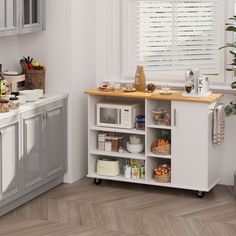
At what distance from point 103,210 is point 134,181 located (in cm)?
57

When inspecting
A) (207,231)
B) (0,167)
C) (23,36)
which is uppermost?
(23,36)

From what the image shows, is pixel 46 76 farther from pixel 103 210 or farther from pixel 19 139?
pixel 103 210

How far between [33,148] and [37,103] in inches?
14.3

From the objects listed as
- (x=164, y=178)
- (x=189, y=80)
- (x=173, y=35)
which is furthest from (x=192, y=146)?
(x=173, y=35)

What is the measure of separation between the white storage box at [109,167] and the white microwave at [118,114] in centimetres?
32

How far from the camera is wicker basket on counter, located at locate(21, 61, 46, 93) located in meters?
5.87

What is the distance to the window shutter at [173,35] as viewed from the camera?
6.00m

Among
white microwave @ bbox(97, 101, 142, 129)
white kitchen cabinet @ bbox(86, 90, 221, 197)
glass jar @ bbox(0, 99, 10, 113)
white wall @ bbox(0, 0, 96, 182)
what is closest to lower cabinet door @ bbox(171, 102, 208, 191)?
white kitchen cabinet @ bbox(86, 90, 221, 197)

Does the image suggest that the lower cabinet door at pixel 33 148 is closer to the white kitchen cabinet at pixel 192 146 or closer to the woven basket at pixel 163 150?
the woven basket at pixel 163 150

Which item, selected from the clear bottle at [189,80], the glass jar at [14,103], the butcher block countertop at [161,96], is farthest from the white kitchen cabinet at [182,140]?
the glass jar at [14,103]

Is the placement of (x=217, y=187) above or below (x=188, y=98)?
below

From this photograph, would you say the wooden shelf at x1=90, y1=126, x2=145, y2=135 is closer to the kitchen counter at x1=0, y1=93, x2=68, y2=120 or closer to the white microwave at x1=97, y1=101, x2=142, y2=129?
the white microwave at x1=97, y1=101, x2=142, y2=129

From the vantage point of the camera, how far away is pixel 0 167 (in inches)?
200

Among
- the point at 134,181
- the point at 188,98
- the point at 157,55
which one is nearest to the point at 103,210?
the point at 134,181
